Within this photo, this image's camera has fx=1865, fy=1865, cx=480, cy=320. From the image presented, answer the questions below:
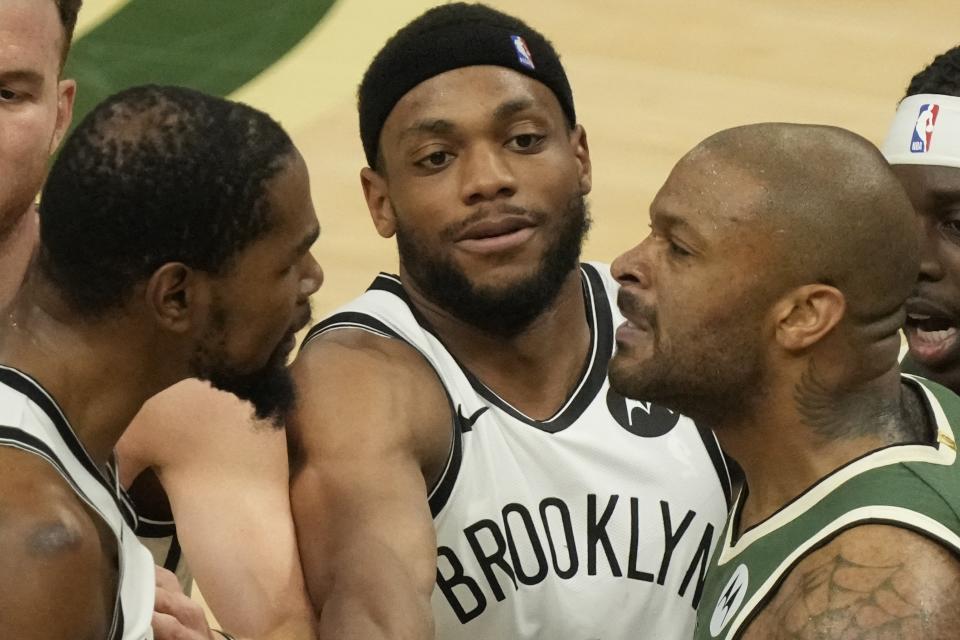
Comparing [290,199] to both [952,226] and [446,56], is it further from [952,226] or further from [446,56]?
[952,226]

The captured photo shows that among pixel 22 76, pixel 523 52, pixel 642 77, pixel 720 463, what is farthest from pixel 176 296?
pixel 642 77

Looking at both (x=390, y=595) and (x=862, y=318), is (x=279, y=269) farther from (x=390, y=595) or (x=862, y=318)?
(x=862, y=318)

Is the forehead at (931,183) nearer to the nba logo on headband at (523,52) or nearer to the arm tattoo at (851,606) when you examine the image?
the nba logo on headband at (523,52)

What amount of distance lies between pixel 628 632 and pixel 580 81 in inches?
150

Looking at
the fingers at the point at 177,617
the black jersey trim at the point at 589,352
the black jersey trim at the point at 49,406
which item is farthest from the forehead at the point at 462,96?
the black jersey trim at the point at 49,406

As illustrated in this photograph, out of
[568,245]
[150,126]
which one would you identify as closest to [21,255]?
[150,126]

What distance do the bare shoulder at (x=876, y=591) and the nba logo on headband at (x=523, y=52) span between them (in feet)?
5.10

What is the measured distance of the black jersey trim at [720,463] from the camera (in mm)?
4012

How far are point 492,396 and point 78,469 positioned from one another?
1361mm

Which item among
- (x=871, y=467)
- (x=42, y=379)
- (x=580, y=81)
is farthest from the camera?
(x=580, y=81)

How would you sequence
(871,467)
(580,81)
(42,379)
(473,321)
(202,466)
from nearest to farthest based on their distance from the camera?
(42,379), (871,467), (202,466), (473,321), (580,81)

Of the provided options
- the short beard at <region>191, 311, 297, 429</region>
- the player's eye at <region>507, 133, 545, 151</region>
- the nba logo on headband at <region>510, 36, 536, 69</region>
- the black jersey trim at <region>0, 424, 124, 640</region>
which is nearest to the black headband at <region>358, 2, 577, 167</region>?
the nba logo on headband at <region>510, 36, 536, 69</region>

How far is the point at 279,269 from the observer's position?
120 inches

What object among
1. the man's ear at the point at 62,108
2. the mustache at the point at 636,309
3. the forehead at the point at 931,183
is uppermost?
the forehead at the point at 931,183
